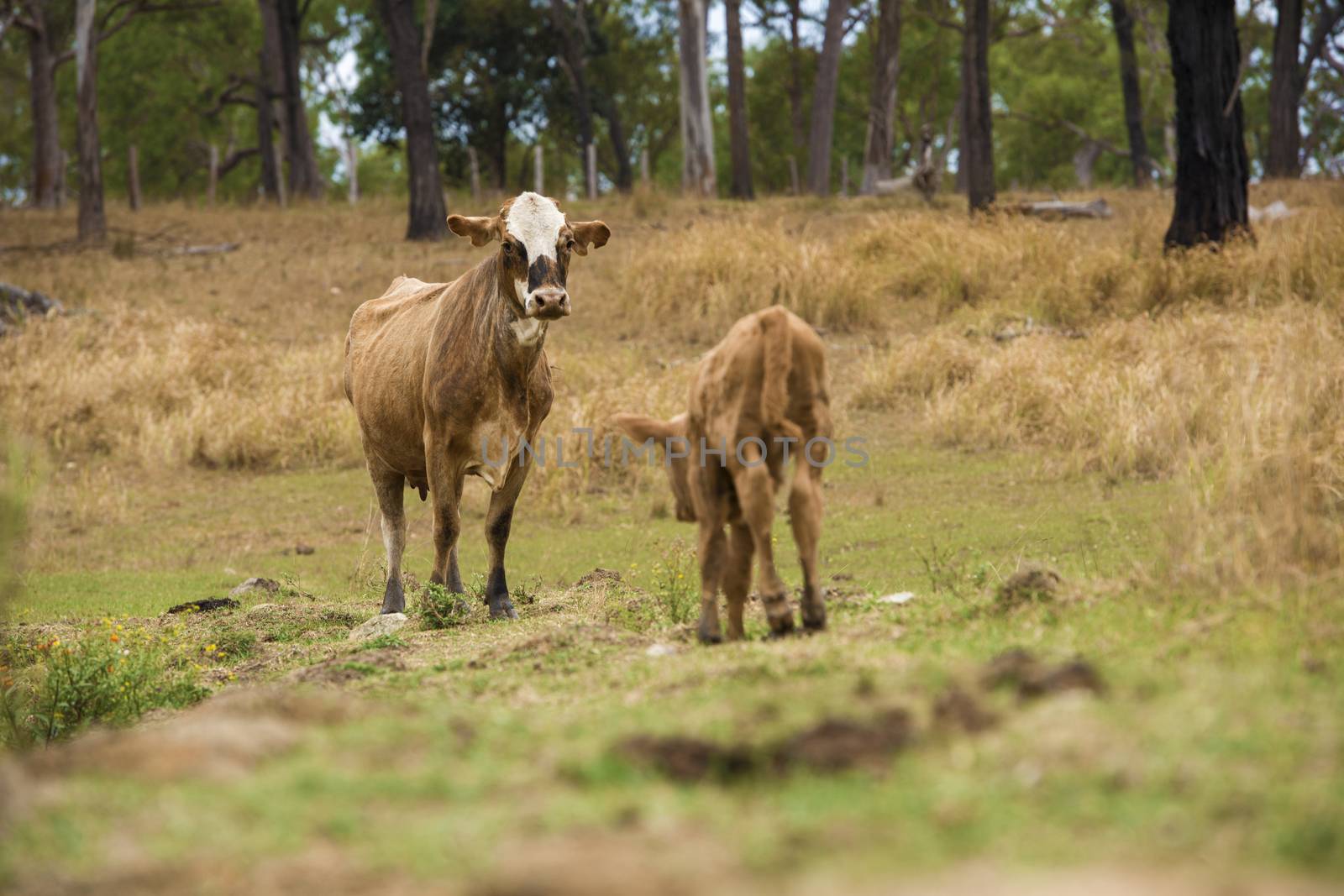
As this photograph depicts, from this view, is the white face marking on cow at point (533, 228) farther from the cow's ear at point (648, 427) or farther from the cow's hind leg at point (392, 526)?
the cow's hind leg at point (392, 526)

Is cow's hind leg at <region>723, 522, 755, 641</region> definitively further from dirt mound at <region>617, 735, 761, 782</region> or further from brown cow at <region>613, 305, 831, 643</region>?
dirt mound at <region>617, 735, 761, 782</region>

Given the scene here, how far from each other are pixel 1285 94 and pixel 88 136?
25.5 meters

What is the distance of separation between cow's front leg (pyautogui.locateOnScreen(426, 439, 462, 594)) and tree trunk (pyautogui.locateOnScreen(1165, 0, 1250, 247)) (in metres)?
13.8

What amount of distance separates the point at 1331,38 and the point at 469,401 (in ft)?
126

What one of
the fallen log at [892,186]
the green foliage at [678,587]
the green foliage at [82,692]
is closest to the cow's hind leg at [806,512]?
the green foliage at [678,587]

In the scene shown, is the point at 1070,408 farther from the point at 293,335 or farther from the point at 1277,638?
the point at 293,335

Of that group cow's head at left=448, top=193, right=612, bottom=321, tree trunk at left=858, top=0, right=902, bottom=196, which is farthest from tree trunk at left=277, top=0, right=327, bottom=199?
cow's head at left=448, top=193, right=612, bottom=321

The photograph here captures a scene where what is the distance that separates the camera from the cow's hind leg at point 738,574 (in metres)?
6.65

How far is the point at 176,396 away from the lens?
734 inches

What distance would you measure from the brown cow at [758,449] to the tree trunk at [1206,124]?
51.4 feet

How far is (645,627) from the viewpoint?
8.50 meters

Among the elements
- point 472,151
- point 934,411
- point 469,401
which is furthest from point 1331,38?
point 469,401

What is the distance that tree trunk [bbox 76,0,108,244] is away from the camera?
2873cm

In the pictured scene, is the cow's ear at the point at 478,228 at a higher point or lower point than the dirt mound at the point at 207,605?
higher
